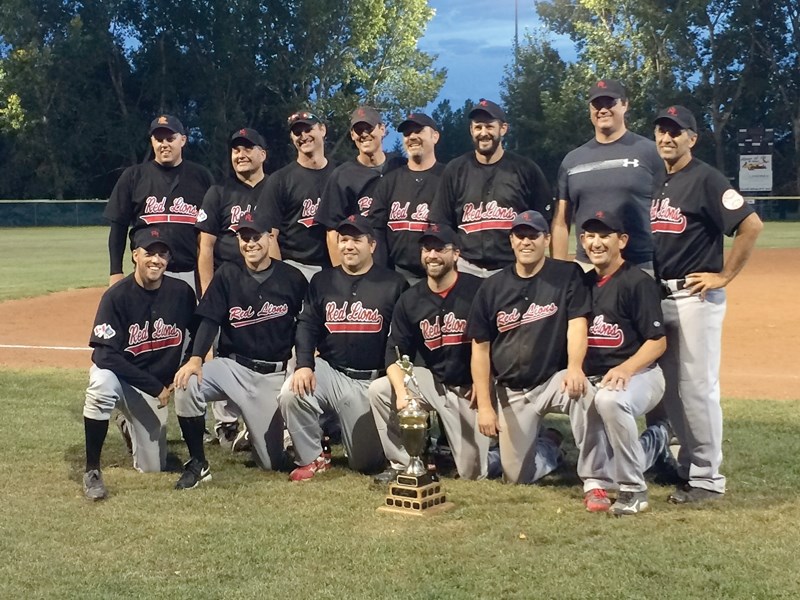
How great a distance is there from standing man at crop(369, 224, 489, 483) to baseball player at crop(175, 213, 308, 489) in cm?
65

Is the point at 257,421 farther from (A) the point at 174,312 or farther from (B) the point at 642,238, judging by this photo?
(B) the point at 642,238

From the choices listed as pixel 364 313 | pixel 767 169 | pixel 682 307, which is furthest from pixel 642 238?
pixel 767 169

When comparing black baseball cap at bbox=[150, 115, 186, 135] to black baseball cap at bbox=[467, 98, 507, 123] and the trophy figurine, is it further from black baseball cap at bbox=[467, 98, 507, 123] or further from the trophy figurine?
the trophy figurine

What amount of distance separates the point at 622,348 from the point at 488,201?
115 centimetres

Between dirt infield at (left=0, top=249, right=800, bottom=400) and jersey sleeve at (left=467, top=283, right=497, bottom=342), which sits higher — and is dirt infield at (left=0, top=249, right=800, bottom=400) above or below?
below

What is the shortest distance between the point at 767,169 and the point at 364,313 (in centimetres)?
3253

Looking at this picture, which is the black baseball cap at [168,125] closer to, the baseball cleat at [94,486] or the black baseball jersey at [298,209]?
the black baseball jersey at [298,209]

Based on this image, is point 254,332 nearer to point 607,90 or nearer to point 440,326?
point 440,326

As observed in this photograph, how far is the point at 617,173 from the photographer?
5094 millimetres

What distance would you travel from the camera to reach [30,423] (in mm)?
6520

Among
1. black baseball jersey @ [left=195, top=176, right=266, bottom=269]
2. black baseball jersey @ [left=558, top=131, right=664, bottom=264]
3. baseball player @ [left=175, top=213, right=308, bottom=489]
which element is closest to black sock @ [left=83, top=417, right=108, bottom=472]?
baseball player @ [left=175, top=213, right=308, bottom=489]

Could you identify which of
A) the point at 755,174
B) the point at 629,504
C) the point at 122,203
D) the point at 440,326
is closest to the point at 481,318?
the point at 440,326

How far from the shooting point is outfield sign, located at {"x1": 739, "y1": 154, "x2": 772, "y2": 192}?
3491 centimetres

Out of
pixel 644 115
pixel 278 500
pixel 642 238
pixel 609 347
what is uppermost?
pixel 644 115
